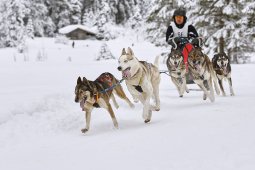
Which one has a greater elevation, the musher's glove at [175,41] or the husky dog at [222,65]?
the musher's glove at [175,41]

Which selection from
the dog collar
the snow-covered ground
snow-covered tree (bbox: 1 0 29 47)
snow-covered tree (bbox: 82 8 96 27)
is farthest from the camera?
snow-covered tree (bbox: 82 8 96 27)

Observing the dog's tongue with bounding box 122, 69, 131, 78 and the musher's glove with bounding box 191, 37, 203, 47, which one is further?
the musher's glove with bounding box 191, 37, 203, 47

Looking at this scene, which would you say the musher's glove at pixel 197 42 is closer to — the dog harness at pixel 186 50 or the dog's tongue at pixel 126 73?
the dog harness at pixel 186 50

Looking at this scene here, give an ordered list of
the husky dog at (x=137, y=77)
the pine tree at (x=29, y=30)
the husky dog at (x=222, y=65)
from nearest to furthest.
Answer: the husky dog at (x=137, y=77), the husky dog at (x=222, y=65), the pine tree at (x=29, y=30)

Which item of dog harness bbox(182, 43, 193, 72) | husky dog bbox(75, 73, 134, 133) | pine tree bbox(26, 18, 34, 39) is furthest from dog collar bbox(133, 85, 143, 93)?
pine tree bbox(26, 18, 34, 39)

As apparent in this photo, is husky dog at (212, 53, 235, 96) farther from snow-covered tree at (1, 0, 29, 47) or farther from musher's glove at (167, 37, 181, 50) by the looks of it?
snow-covered tree at (1, 0, 29, 47)

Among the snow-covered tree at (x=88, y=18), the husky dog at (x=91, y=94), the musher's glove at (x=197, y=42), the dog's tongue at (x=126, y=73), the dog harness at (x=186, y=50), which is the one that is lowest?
the husky dog at (x=91, y=94)

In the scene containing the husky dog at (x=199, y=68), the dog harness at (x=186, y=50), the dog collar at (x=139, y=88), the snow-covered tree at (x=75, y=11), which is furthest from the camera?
the snow-covered tree at (x=75, y=11)

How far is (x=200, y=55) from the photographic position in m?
8.08

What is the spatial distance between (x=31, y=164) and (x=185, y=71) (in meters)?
5.62

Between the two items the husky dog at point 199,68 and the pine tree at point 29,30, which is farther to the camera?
the pine tree at point 29,30

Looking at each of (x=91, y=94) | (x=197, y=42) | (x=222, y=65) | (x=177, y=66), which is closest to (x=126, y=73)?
(x=91, y=94)

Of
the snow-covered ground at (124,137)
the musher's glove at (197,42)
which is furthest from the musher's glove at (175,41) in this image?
the snow-covered ground at (124,137)

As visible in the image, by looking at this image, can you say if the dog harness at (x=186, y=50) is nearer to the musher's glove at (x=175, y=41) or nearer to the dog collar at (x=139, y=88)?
the musher's glove at (x=175, y=41)
